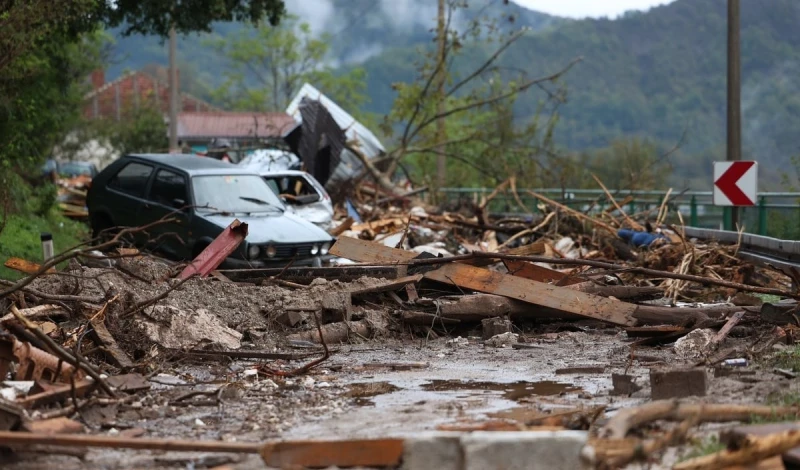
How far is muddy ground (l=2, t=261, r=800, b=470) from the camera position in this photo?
626 centimetres

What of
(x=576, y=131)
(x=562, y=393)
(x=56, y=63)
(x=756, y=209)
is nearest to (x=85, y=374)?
(x=562, y=393)

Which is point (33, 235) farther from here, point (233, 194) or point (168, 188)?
point (233, 194)

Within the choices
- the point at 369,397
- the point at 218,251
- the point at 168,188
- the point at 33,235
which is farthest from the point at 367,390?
the point at 33,235

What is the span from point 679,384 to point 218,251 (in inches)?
251

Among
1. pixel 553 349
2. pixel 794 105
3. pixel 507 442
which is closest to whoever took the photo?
pixel 507 442

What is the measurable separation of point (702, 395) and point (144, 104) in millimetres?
66608

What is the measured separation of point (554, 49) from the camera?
144750 mm

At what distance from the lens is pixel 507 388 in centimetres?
785

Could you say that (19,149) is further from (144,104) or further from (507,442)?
(144,104)

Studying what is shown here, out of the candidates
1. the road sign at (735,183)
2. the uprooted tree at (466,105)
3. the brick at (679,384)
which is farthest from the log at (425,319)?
the uprooted tree at (466,105)

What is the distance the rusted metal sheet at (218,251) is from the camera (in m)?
11.9

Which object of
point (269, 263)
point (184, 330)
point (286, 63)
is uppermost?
point (286, 63)

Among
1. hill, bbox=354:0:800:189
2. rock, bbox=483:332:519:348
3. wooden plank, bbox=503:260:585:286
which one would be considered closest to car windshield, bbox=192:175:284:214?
wooden plank, bbox=503:260:585:286

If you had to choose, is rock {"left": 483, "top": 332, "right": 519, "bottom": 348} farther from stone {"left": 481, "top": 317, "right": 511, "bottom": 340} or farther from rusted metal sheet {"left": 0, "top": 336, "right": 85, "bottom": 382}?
rusted metal sheet {"left": 0, "top": 336, "right": 85, "bottom": 382}
